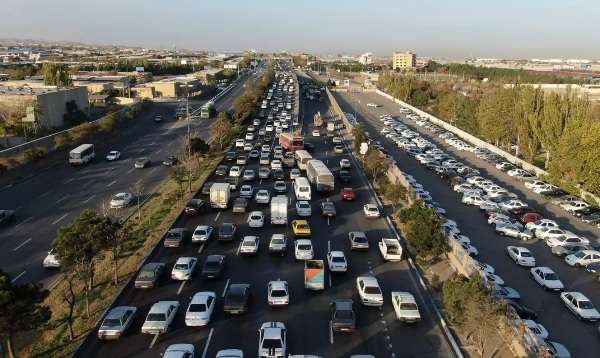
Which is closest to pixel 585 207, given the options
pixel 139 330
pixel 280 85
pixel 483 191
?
pixel 483 191

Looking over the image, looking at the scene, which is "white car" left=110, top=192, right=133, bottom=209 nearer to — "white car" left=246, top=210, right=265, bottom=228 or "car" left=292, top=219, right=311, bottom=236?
"white car" left=246, top=210, right=265, bottom=228

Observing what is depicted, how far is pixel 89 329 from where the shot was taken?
18.3 m

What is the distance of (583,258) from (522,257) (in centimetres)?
345

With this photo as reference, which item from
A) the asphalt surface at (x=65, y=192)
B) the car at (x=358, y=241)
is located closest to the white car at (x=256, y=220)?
the car at (x=358, y=241)

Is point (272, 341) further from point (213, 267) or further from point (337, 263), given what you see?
point (337, 263)

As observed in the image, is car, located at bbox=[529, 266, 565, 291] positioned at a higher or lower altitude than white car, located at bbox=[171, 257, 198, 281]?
lower

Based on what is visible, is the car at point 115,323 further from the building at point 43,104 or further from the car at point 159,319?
the building at point 43,104

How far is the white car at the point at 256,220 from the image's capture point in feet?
96.1

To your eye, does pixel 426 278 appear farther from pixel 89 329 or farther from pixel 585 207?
pixel 585 207

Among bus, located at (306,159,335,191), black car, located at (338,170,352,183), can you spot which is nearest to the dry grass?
bus, located at (306,159,335,191)

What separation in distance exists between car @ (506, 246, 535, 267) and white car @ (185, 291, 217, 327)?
1723cm

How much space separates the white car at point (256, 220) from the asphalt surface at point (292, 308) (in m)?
0.38

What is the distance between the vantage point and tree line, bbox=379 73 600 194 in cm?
3874

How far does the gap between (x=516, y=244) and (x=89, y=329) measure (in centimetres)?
2468
